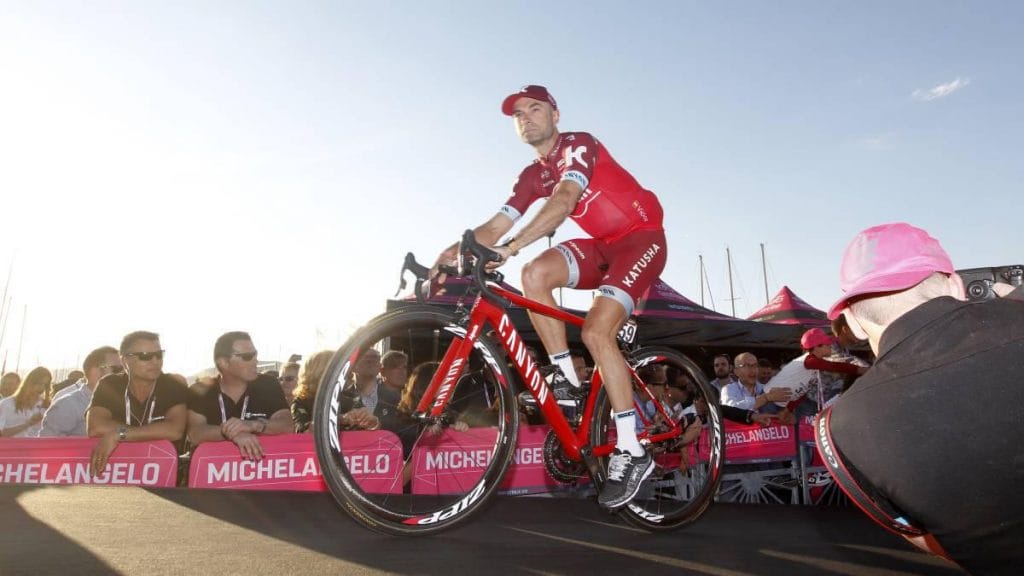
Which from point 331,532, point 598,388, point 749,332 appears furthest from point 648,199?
point 749,332

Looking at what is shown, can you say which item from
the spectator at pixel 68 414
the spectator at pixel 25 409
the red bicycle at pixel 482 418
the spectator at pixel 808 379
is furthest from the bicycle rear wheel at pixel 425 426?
the spectator at pixel 25 409

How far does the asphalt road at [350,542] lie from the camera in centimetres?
243

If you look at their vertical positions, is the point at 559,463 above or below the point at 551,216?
below

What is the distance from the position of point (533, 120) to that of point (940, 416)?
292cm

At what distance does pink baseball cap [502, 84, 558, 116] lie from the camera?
390 centimetres

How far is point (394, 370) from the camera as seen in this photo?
18.2 ft

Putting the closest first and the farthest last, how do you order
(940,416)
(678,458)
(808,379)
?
(940,416) → (678,458) → (808,379)

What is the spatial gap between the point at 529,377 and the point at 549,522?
0.85 metres

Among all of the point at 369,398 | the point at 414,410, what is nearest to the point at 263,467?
the point at 369,398

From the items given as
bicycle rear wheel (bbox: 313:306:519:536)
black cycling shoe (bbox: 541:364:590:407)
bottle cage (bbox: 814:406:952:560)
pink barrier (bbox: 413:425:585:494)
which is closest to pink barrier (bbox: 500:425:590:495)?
pink barrier (bbox: 413:425:585:494)

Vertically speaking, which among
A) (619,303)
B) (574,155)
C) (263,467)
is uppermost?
(574,155)

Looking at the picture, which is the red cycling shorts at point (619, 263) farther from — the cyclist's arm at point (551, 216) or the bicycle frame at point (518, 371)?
the cyclist's arm at point (551, 216)

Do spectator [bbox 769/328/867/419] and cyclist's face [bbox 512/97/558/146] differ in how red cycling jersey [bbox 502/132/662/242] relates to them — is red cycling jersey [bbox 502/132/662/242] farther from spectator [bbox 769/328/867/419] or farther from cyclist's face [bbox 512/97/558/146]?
spectator [bbox 769/328/867/419]

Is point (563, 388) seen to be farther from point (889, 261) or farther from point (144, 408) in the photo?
point (144, 408)
